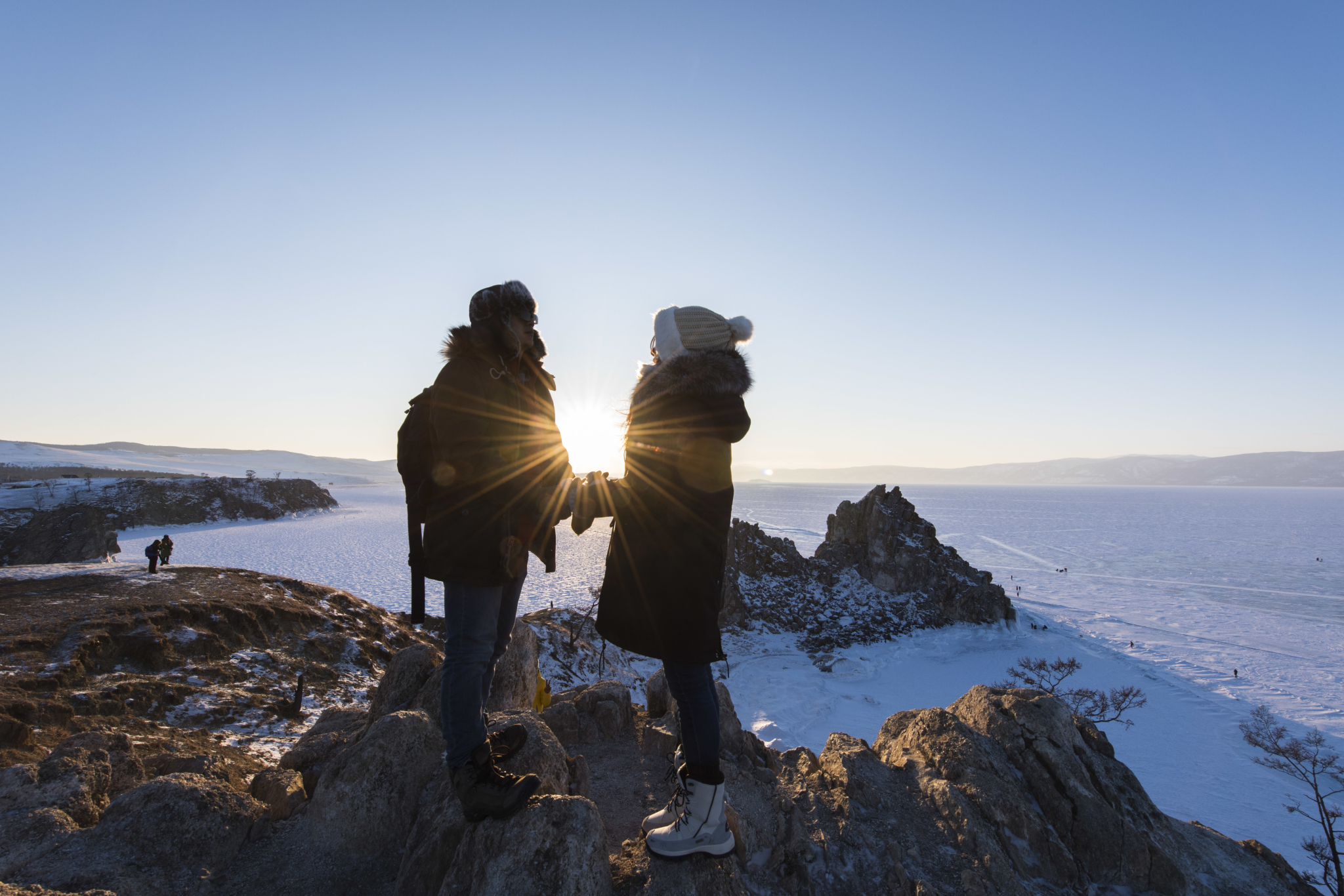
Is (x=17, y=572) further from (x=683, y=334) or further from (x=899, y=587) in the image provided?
(x=899, y=587)

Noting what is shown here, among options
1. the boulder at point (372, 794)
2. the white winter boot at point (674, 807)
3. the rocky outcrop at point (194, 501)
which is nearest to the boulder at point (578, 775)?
the boulder at point (372, 794)

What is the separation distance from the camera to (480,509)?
287 cm

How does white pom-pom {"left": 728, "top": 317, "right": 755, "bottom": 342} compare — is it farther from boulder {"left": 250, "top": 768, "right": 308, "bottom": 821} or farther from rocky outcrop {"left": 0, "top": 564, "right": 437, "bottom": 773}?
rocky outcrop {"left": 0, "top": 564, "right": 437, "bottom": 773}

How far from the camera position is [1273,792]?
19047mm

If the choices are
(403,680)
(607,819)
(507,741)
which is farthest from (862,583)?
(507,741)

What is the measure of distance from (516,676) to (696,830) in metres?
3.92

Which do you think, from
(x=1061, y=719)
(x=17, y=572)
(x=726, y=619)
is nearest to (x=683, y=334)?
(x=1061, y=719)

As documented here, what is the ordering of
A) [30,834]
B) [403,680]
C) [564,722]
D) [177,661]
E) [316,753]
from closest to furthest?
[30,834], [316,753], [564,722], [403,680], [177,661]

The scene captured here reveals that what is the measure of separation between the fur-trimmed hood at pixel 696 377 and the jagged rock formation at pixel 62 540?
45.1 metres

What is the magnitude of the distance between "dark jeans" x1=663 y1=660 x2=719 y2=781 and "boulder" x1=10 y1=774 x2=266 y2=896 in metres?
3.26

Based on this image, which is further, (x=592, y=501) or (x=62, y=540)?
(x=62, y=540)

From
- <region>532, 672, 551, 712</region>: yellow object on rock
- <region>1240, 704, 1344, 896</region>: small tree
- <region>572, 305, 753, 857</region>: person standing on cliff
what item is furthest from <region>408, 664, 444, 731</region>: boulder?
<region>1240, 704, 1344, 896</region>: small tree

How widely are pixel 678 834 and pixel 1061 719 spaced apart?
4667 millimetres

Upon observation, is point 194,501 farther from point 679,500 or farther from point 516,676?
point 679,500
